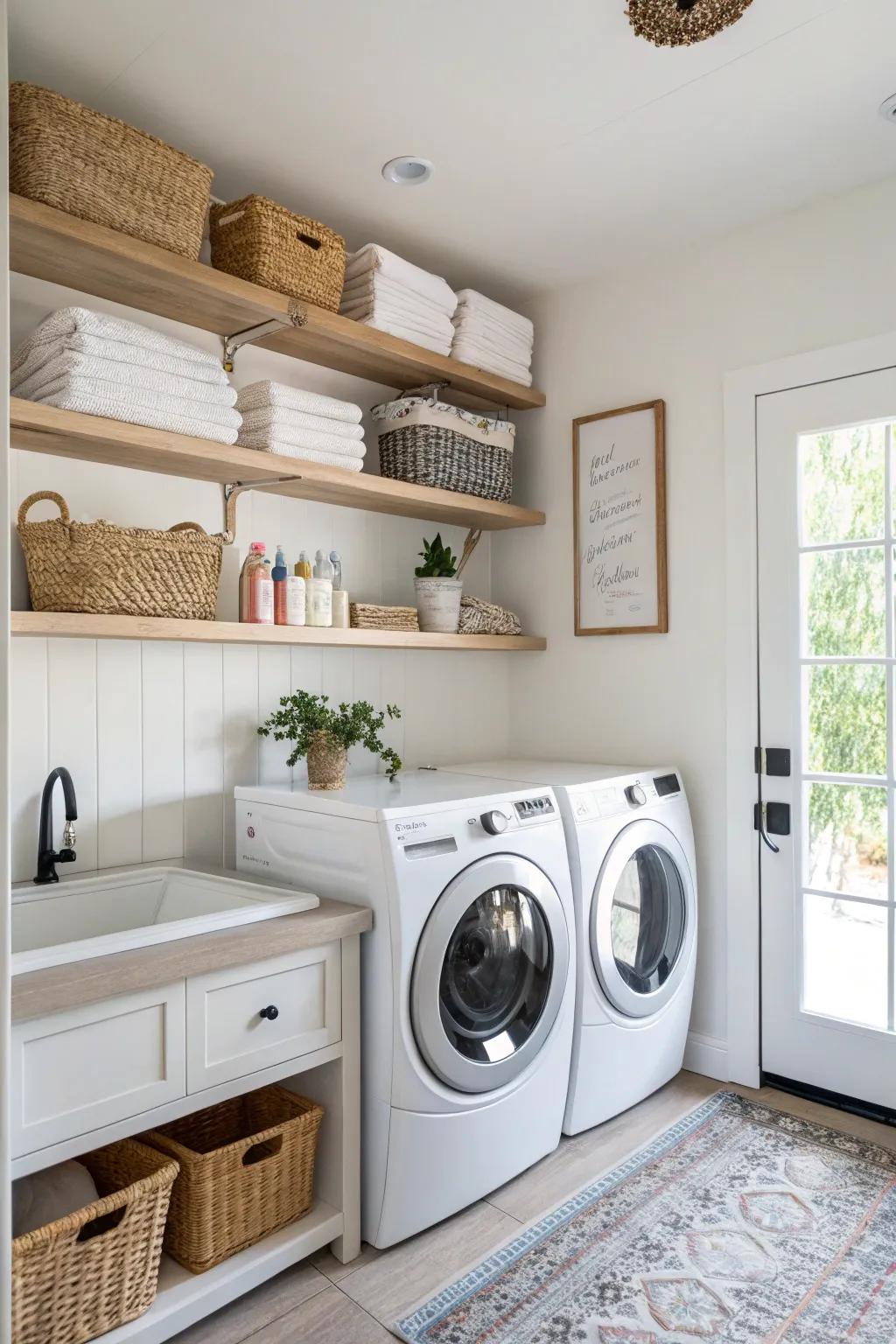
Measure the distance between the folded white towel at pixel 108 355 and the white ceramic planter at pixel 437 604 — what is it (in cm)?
96

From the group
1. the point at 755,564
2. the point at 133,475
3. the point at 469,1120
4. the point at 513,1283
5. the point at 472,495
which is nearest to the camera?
the point at 513,1283

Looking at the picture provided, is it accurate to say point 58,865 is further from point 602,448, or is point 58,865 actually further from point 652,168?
point 652,168

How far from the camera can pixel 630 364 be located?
299 centimetres

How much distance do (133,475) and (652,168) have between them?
1.54m

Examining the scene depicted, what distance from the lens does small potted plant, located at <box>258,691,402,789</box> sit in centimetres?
238

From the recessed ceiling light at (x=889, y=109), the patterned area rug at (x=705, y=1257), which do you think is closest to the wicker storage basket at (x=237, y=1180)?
the patterned area rug at (x=705, y=1257)

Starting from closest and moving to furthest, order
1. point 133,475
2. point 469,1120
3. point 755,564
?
1. point 469,1120
2. point 133,475
3. point 755,564

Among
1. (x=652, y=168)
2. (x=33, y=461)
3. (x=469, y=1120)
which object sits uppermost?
(x=652, y=168)

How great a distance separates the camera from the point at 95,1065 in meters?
1.55

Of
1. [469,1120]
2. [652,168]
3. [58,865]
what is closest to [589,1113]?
[469,1120]

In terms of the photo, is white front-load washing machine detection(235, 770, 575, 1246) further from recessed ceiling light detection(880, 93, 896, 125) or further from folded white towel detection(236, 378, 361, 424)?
recessed ceiling light detection(880, 93, 896, 125)

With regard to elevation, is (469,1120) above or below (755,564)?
below

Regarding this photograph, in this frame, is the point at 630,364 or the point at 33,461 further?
the point at 630,364

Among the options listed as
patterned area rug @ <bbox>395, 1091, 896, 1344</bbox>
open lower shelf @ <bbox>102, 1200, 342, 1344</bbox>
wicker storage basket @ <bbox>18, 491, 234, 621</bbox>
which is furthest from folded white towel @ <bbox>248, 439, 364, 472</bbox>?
patterned area rug @ <bbox>395, 1091, 896, 1344</bbox>
